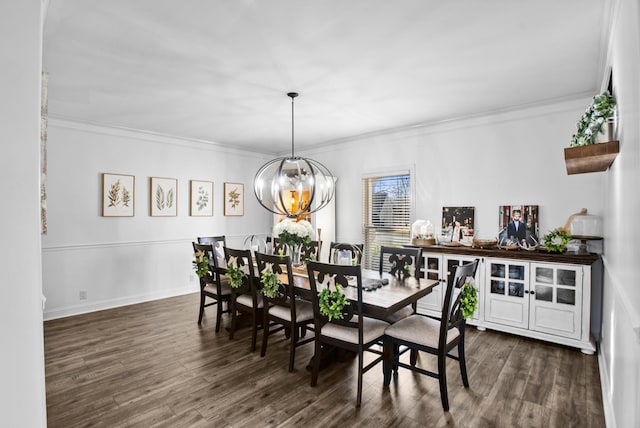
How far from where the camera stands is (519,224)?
404 cm

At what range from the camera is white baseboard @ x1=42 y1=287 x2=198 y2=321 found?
4.48 metres

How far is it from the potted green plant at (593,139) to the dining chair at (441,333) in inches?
38.0

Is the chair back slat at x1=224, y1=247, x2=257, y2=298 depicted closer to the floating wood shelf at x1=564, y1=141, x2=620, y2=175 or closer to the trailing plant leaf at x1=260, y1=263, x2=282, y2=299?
the trailing plant leaf at x1=260, y1=263, x2=282, y2=299

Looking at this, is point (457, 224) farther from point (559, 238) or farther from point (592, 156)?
point (592, 156)

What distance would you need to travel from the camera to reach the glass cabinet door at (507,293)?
3.65 meters

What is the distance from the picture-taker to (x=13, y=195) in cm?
116

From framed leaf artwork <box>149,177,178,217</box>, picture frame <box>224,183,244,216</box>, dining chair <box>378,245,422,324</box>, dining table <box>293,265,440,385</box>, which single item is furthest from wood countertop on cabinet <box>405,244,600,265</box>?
framed leaf artwork <box>149,177,178,217</box>

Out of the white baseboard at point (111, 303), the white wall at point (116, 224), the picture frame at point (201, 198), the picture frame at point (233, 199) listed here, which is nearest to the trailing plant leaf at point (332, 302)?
the white wall at point (116, 224)

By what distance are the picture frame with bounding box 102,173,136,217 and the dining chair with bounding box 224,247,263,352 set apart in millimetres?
2438

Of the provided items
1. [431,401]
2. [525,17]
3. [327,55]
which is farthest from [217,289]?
[525,17]

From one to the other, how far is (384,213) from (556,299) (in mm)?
2554

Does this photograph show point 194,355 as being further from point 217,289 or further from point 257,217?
point 257,217

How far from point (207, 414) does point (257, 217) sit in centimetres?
477

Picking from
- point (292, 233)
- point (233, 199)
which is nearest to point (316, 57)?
point (292, 233)
